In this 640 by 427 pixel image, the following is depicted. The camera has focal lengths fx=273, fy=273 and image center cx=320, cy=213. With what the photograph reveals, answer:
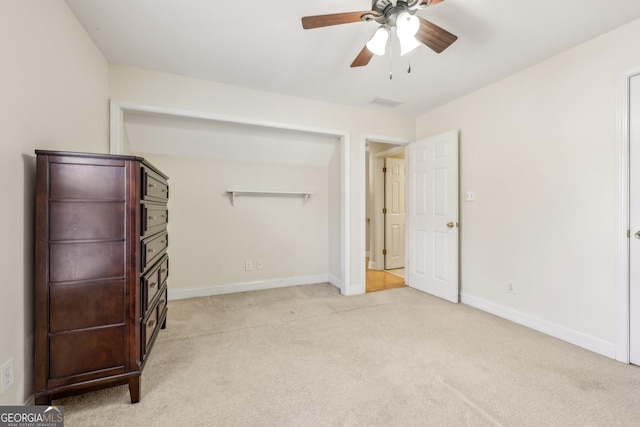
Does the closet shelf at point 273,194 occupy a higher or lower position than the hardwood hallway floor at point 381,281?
higher

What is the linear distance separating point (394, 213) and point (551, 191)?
9.11 feet

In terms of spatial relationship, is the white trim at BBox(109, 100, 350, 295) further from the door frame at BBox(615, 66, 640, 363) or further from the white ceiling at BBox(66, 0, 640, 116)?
the door frame at BBox(615, 66, 640, 363)

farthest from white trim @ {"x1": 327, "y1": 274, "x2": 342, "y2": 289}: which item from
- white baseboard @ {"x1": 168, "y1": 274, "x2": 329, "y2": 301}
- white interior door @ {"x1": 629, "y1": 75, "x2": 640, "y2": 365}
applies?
white interior door @ {"x1": 629, "y1": 75, "x2": 640, "y2": 365}

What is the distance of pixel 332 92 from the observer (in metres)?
3.12

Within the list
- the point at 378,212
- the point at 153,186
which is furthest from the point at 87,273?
the point at 378,212

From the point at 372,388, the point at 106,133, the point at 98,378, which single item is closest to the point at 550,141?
the point at 372,388

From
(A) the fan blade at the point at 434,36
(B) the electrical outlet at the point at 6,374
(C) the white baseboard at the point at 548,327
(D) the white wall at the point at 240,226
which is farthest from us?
(D) the white wall at the point at 240,226

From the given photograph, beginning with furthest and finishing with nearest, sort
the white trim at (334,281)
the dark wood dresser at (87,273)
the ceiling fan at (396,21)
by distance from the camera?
the white trim at (334,281) < the ceiling fan at (396,21) < the dark wood dresser at (87,273)

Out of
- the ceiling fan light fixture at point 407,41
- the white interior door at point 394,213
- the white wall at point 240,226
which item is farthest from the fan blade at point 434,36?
the white interior door at point 394,213

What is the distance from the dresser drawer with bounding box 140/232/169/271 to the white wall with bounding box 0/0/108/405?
0.53 m

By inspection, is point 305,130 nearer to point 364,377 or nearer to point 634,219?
point 364,377

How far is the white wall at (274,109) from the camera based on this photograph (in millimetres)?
2619

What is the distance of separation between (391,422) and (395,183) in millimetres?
4236

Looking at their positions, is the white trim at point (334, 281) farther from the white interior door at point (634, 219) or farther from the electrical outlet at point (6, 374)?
the electrical outlet at point (6, 374)
